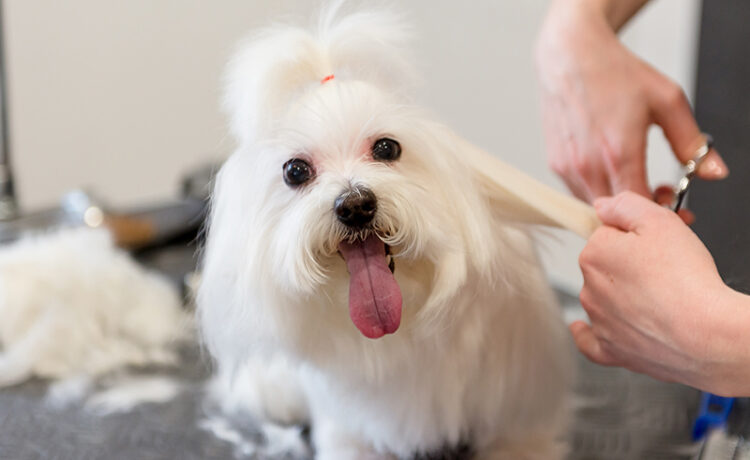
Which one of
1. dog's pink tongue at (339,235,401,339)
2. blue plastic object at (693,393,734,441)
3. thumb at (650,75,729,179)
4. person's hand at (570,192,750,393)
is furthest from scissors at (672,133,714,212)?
dog's pink tongue at (339,235,401,339)

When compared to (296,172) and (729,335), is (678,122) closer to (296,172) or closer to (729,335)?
(729,335)

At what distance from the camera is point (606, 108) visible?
0.76m

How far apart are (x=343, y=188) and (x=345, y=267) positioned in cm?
7

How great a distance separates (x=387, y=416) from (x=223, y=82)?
335 mm

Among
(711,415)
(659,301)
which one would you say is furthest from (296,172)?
(711,415)

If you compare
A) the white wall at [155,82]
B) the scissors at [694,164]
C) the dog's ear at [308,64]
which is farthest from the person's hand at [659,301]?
the white wall at [155,82]

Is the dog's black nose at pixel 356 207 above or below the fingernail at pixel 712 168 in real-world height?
below

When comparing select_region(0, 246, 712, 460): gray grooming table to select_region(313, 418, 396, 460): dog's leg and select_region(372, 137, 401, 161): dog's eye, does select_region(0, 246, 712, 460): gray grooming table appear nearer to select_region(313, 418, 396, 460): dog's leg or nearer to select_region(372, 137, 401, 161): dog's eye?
select_region(313, 418, 396, 460): dog's leg

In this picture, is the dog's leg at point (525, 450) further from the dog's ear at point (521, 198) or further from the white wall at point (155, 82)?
the white wall at point (155, 82)

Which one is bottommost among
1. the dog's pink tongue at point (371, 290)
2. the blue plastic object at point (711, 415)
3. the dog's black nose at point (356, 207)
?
the blue plastic object at point (711, 415)

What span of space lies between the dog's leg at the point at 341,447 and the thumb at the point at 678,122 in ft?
1.37

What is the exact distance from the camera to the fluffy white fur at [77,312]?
1.01m

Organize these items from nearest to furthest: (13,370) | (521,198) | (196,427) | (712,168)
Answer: (521,198), (712,168), (196,427), (13,370)

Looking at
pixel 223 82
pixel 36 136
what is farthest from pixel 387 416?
pixel 36 136
